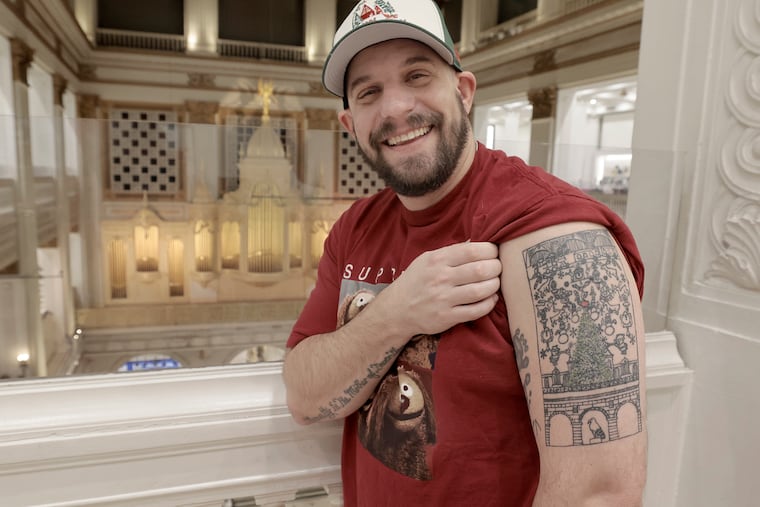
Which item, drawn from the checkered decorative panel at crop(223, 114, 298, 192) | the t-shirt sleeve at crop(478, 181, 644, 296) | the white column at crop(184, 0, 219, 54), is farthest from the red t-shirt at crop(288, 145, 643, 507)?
the white column at crop(184, 0, 219, 54)

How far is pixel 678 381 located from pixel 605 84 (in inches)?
111

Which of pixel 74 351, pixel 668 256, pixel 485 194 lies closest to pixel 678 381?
pixel 668 256

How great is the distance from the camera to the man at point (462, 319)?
0.65 m

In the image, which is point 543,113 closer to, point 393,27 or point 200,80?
point 200,80

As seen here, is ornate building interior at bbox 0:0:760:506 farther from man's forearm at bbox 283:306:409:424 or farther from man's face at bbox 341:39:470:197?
man's face at bbox 341:39:470:197

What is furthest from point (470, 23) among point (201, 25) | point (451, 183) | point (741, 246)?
point (451, 183)

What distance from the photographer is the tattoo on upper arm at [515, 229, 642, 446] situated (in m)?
0.65

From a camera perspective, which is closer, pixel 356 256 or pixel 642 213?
pixel 356 256

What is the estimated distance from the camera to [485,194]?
77 cm

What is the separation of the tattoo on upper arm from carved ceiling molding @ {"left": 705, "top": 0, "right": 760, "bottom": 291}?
913mm

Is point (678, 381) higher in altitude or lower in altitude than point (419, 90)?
lower

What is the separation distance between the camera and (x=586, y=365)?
650 millimetres

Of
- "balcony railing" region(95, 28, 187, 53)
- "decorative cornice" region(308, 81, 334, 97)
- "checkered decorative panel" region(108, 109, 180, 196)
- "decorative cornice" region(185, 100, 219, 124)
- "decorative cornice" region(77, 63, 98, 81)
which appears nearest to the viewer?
"checkered decorative panel" region(108, 109, 180, 196)

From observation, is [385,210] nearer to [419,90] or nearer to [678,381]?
[419,90]
